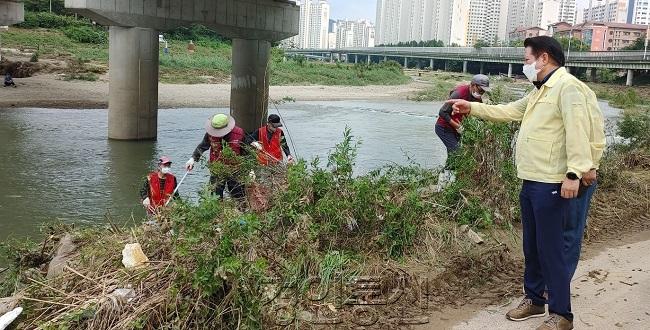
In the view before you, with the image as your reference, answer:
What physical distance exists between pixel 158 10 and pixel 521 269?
656 inches

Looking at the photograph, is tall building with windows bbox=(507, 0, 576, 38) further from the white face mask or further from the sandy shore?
the white face mask

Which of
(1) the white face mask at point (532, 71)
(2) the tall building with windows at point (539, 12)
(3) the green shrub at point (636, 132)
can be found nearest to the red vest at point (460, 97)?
(1) the white face mask at point (532, 71)

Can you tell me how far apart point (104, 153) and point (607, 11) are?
536 ft

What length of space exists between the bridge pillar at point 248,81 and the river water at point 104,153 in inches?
68.4

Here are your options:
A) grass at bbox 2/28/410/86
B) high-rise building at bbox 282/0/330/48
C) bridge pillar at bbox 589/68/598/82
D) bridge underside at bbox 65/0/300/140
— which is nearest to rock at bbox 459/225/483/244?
bridge underside at bbox 65/0/300/140

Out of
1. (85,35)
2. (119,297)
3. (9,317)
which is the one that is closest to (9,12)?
(85,35)

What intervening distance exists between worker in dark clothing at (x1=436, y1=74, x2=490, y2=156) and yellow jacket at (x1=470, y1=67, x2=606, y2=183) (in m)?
3.09

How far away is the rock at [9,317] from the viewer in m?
3.77

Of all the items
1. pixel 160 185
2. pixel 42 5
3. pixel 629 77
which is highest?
pixel 42 5

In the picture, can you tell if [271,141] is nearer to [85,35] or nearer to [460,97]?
[460,97]

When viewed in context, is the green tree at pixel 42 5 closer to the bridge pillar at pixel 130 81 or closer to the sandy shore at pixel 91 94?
the sandy shore at pixel 91 94

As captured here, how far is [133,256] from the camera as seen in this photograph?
4371mm

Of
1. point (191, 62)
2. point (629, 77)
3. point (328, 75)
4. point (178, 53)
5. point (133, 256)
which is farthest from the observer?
point (629, 77)

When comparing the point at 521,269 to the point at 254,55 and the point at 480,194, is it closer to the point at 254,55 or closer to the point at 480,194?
the point at 480,194
